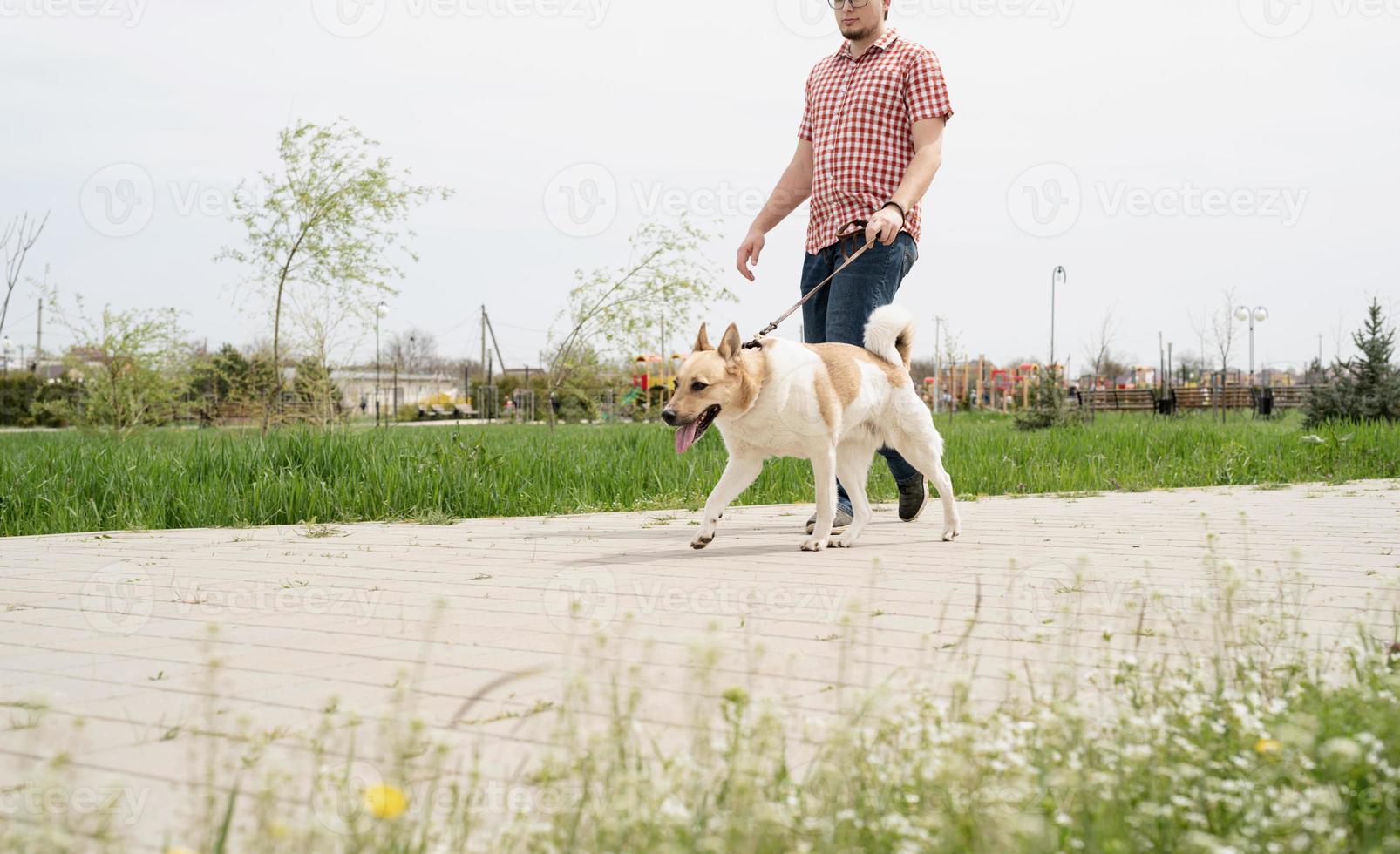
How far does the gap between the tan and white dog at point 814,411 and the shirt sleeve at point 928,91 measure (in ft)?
3.66

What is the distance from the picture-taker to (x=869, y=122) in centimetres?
631

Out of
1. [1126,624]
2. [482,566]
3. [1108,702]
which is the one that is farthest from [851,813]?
[482,566]

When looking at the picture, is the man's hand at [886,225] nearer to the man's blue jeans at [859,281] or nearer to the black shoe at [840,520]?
the man's blue jeans at [859,281]

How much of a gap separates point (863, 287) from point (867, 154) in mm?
764

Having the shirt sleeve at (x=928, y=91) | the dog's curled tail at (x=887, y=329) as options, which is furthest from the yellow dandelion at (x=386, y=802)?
the shirt sleeve at (x=928, y=91)

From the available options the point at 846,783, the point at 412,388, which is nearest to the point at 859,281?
the point at 846,783

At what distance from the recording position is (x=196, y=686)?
9.15 ft

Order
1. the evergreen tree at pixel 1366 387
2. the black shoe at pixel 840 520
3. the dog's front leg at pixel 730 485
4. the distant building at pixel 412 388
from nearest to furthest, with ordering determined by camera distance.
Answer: the dog's front leg at pixel 730 485, the black shoe at pixel 840 520, the evergreen tree at pixel 1366 387, the distant building at pixel 412 388

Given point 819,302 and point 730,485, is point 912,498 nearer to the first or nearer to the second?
point 819,302

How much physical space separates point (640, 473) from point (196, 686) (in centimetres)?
604

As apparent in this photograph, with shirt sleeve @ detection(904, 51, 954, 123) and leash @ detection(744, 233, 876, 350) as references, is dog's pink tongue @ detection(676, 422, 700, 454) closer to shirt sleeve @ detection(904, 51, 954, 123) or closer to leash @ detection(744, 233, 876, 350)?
leash @ detection(744, 233, 876, 350)

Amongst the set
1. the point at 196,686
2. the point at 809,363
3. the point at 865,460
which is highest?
the point at 809,363

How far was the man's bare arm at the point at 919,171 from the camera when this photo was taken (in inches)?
232

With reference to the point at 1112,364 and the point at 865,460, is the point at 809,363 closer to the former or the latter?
the point at 865,460
